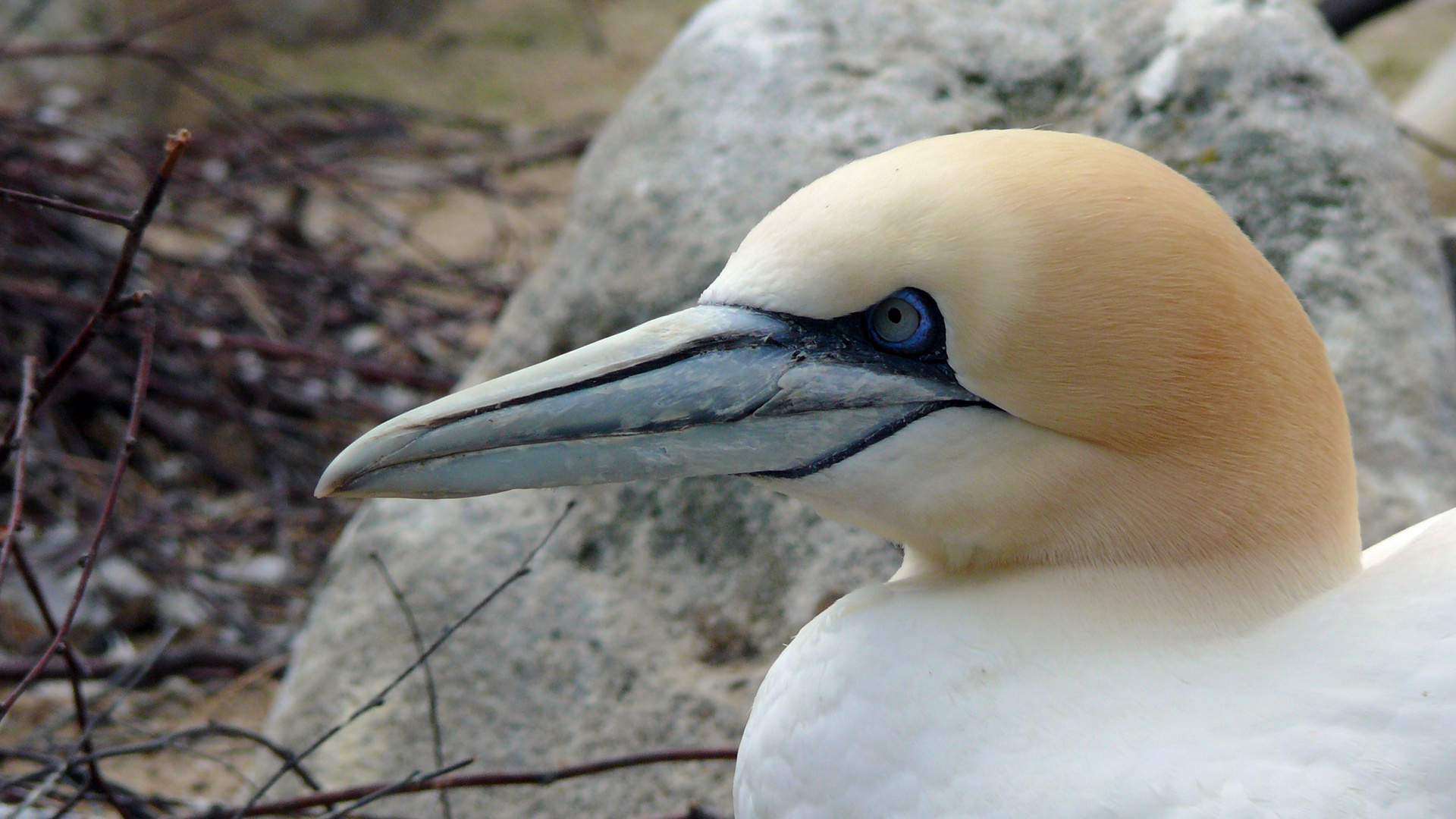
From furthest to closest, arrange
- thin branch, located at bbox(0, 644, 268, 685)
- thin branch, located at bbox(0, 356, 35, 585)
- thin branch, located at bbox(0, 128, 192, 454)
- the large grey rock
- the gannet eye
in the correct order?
thin branch, located at bbox(0, 644, 268, 685) < the large grey rock < thin branch, located at bbox(0, 356, 35, 585) < thin branch, located at bbox(0, 128, 192, 454) < the gannet eye

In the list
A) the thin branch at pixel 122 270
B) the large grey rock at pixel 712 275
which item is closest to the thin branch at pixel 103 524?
the thin branch at pixel 122 270

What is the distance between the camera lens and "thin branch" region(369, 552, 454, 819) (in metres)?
2.15

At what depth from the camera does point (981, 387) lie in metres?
1.32

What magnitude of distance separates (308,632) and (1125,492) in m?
1.99

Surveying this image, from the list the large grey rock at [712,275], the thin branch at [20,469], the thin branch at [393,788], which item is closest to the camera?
the thin branch at [20,469]

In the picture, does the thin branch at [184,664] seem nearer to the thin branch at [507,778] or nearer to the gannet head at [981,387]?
the thin branch at [507,778]

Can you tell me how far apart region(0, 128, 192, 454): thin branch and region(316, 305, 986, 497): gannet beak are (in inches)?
16.4

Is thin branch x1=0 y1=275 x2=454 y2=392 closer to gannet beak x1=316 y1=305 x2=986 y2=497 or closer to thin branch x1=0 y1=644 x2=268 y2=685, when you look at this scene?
thin branch x1=0 y1=644 x2=268 y2=685

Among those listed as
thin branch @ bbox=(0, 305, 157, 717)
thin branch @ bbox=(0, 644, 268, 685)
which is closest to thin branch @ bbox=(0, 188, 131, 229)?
thin branch @ bbox=(0, 305, 157, 717)

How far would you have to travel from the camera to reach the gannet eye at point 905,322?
1.33 metres

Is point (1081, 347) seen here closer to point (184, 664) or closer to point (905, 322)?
point (905, 322)

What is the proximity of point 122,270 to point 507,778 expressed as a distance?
40.0 inches

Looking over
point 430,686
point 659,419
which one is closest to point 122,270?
point 659,419

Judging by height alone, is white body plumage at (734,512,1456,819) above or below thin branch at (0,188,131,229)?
below
